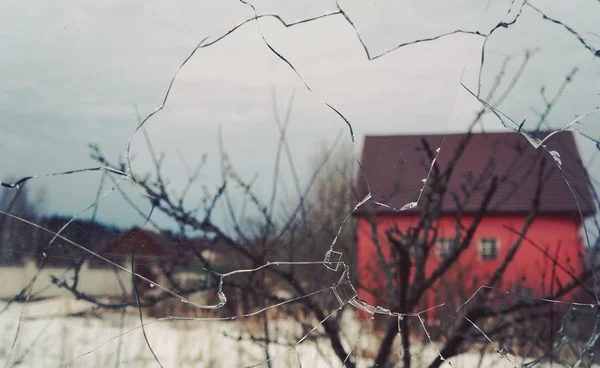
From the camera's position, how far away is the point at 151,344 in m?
1.06

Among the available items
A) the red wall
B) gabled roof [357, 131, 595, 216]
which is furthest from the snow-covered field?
gabled roof [357, 131, 595, 216]

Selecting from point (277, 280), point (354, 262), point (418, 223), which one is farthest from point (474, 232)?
point (277, 280)

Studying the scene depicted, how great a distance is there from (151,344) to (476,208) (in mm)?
617

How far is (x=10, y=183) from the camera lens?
41.5 inches

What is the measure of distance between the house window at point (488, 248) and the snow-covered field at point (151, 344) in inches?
7.0

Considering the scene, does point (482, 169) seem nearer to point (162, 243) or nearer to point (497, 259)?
point (497, 259)

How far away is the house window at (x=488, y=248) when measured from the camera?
1029 millimetres

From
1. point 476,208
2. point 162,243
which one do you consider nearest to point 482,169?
point 476,208

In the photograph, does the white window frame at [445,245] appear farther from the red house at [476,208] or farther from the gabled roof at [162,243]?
the gabled roof at [162,243]

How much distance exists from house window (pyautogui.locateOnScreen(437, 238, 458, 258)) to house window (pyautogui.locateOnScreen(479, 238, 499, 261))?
0.05 m

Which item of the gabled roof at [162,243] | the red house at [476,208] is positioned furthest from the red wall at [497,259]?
the gabled roof at [162,243]

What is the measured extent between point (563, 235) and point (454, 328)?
245 millimetres

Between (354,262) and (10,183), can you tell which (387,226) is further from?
(10,183)

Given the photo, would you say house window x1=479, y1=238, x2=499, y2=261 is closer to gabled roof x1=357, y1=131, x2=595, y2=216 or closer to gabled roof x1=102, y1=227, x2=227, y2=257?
gabled roof x1=357, y1=131, x2=595, y2=216
